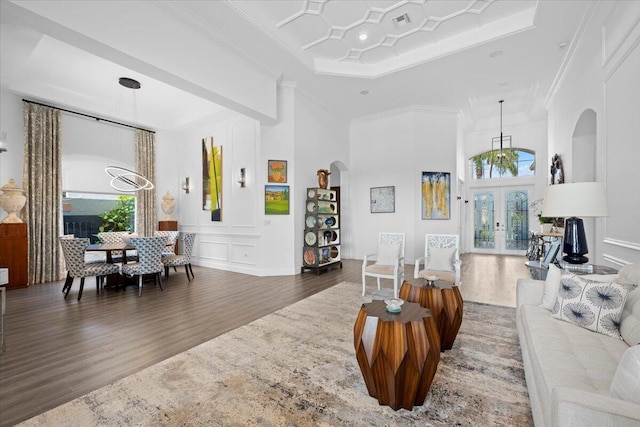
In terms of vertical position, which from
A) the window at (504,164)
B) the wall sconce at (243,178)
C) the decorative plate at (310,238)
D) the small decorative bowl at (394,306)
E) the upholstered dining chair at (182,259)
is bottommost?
the upholstered dining chair at (182,259)

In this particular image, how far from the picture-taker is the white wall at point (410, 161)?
277 inches

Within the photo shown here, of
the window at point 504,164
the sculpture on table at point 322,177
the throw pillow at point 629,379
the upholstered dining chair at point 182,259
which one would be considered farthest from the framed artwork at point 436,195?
the throw pillow at point 629,379

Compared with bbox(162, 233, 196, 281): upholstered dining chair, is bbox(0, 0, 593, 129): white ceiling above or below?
above

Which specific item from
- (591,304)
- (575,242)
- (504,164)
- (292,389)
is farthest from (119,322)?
(504,164)

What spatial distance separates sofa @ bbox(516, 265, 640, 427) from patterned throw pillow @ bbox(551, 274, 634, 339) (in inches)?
0.7

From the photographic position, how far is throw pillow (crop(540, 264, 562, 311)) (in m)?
2.21

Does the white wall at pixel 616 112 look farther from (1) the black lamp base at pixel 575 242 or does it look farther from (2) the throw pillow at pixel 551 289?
(2) the throw pillow at pixel 551 289

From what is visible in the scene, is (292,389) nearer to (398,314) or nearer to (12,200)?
(398,314)

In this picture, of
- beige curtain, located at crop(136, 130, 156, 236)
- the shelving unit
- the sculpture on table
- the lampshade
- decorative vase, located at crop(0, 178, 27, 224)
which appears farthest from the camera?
beige curtain, located at crop(136, 130, 156, 236)

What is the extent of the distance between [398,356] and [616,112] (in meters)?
3.32

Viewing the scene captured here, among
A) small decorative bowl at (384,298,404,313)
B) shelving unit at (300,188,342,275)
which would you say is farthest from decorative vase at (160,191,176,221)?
small decorative bowl at (384,298,404,313)

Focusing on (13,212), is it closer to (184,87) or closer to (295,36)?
(184,87)

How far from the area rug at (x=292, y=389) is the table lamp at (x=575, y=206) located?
3.40 feet

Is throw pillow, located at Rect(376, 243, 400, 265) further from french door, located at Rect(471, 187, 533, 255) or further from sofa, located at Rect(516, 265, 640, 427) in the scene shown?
french door, located at Rect(471, 187, 533, 255)
